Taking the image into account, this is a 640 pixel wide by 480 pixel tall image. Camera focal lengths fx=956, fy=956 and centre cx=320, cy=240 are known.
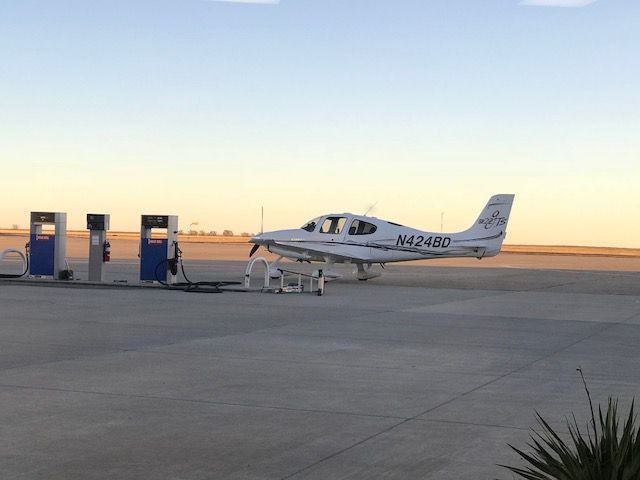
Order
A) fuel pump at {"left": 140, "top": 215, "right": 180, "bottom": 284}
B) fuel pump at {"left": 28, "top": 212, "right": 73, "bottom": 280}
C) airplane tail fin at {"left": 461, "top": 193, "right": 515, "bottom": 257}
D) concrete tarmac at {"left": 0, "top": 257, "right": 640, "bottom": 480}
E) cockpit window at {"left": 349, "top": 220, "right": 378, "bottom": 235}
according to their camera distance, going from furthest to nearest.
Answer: airplane tail fin at {"left": 461, "top": 193, "right": 515, "bottom": 257}
cockpit window at {"left": 349, "top": 220, "right": 378, "bottom": 235}
fuel pump at {"left": 28, "top": 212, "right": 73, "bottom": 280}
fuel pump at {"left": 140, "top": 215, "right": 180, "bottom": 284}
concrete tarmac at {"left": 0, "top": 257, "right": 640, "bottom": 480}

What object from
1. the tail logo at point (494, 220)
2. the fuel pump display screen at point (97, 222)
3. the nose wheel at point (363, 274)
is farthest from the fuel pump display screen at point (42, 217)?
the tail logo at point (494, 220)

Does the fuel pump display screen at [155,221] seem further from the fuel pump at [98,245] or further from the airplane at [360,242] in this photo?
the airplane at [360,242]

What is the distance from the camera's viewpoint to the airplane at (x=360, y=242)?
28469mm

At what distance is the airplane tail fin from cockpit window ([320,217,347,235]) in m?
3.81

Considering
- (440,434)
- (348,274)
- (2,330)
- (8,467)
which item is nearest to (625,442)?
(440,434)

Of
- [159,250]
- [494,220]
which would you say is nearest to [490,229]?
[494,220]

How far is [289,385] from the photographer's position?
31.7 feet

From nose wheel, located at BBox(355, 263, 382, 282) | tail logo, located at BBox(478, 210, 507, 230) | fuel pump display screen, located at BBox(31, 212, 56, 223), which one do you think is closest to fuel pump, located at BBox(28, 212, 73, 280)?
fuel pump display screen, located at BBox(31, 212, 56, 223)

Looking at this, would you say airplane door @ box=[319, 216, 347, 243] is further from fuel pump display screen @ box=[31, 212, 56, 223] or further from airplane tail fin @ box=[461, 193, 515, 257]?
fuel pump display screen @ box=[31, 212, 56, 223]

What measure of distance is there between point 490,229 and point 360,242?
4236 mm

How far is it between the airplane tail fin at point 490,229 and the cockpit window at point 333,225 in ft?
12.5

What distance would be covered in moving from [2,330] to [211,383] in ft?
18.4

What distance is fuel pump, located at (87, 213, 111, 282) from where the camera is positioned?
81.8ft

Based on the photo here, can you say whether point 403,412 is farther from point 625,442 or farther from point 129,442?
point 625,442
